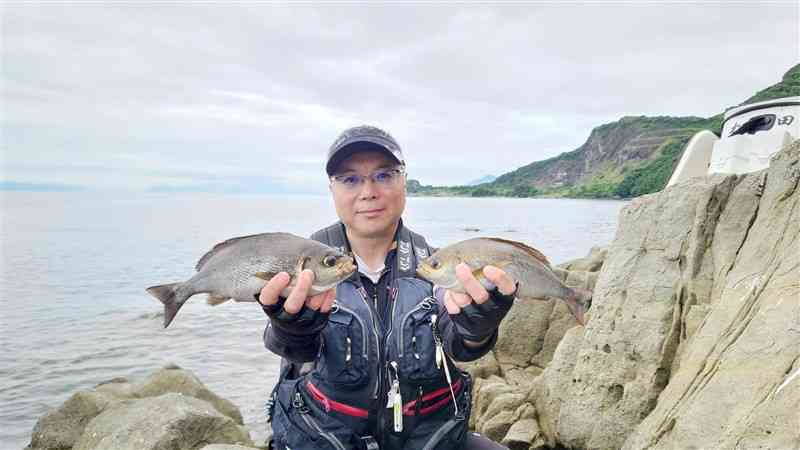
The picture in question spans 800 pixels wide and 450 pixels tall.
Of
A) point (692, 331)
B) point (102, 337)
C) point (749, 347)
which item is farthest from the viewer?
point (102, 337)

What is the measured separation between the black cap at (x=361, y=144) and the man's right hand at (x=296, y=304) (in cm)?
Answer: 94

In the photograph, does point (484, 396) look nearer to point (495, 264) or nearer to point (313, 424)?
point (313, 424)

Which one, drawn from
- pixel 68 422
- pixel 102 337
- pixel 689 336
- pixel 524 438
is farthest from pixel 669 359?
pixel 102 337

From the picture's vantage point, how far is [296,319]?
10.4 ft

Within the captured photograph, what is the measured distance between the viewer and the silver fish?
3.36 metres

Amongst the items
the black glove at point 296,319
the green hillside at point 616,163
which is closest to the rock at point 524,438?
the black glove at point 296,319

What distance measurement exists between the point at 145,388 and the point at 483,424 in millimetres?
4841

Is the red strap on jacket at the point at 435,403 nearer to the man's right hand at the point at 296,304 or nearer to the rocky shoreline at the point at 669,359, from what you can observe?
the man's right hand at the point at 296,304

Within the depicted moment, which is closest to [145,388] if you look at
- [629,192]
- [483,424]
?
[483,424]

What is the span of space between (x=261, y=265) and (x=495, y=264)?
1.48m

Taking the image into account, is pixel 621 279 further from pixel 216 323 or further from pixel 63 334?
pixel 63 334

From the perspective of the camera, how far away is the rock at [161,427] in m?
5.52

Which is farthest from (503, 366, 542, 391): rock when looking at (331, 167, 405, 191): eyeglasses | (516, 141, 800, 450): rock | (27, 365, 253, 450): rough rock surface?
(331, 167, 405, 191): eyeglasses

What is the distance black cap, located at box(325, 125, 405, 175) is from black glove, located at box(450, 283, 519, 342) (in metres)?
1.19
